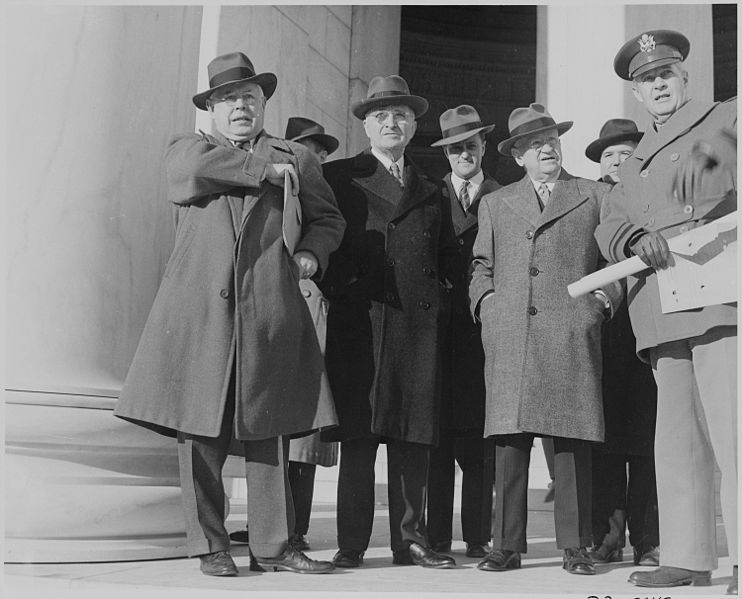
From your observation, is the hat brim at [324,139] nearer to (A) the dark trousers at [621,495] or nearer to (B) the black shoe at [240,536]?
(B) the black shoe at [240,536]

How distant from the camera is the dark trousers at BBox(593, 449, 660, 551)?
665cm

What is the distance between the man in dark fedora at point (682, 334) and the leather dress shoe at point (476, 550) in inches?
64.8

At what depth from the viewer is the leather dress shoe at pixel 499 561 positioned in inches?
231

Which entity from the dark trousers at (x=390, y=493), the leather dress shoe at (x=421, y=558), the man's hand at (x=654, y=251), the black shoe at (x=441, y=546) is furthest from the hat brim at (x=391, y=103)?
the black shoe at (x=441, y=546)

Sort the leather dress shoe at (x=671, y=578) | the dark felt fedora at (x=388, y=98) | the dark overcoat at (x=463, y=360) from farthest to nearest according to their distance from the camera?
the dark overcoat at (x=463, y=360) → the dark felt fedora at (x=388, y=98) → the leather dress shoe at (x=671, y=578)

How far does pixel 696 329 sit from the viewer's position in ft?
17.2

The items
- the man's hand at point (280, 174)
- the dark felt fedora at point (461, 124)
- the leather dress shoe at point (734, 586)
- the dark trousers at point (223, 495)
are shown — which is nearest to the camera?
the leather dress shoe at point (734, 586)

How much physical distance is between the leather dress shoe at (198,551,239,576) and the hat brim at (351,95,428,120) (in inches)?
108

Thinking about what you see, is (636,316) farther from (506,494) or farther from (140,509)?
(140,509)

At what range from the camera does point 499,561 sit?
5891mm

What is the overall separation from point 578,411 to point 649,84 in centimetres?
182

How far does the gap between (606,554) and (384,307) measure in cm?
208

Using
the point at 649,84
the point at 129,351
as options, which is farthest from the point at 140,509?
the point at 649,84

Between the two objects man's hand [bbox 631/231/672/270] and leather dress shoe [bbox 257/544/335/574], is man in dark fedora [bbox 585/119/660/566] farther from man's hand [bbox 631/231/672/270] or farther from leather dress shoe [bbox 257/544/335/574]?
leather dress shoe [bbox 257/544/335/574]
